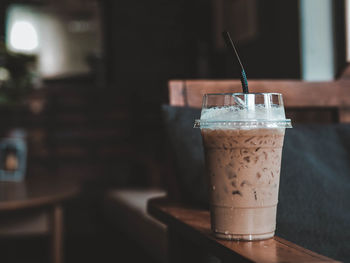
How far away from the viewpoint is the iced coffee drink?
71cm

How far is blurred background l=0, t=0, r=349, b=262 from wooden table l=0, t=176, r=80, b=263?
3.44 ft

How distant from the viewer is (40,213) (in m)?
2.49

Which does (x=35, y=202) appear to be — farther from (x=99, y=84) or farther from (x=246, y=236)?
(x=99, y=84)

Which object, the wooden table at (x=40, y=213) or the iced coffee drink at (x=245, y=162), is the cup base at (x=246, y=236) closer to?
the iced coffee drink at (x=245, y=162)

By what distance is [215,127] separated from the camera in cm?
73

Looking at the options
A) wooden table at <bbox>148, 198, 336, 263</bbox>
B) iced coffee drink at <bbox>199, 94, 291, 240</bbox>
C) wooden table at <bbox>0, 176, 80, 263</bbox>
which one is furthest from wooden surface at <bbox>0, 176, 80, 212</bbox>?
iced coffee drink at <bbox>199, 94, 291, 240</bbox>

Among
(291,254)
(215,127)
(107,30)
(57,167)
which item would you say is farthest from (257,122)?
(107,30)

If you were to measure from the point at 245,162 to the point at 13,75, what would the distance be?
106 inches

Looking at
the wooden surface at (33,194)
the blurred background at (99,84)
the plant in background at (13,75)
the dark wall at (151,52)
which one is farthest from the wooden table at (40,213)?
the dark wall at (151,52)

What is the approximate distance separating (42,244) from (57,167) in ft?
2.53

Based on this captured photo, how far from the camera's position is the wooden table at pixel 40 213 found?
2.12m

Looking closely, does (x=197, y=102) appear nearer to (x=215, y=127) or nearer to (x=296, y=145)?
(x=296, y=145)

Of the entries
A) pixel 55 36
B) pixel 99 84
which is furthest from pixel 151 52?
pixel 55 36

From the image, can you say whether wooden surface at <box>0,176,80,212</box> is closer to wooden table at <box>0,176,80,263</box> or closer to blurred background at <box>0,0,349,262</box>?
wooden table at <box>0,176,80,263</box>
